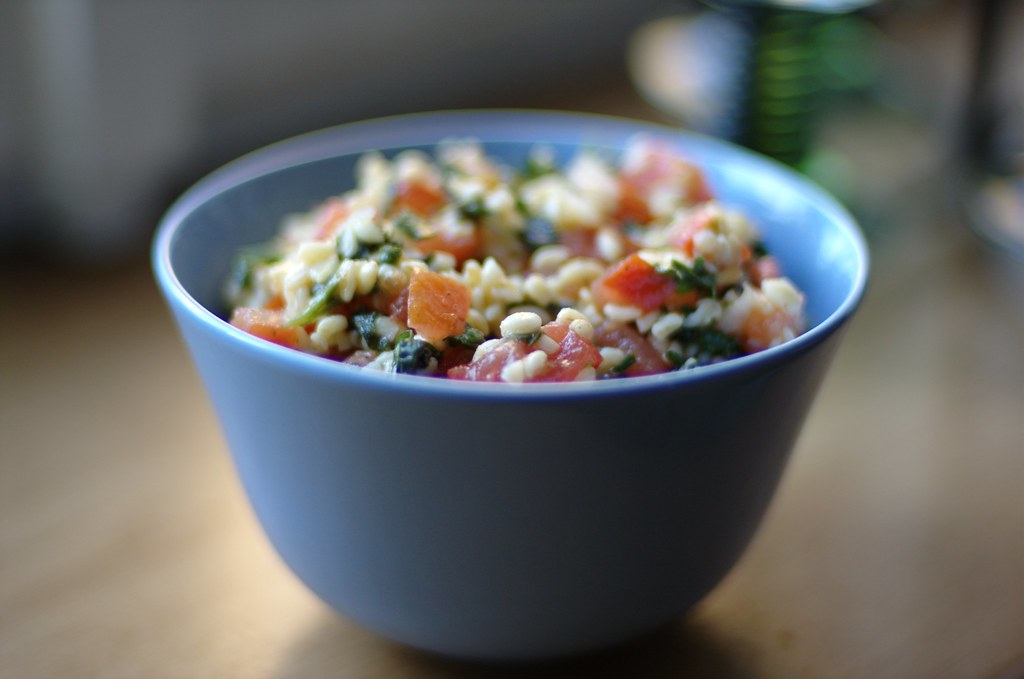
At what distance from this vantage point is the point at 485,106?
5.82 ft

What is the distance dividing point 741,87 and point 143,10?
70 cm

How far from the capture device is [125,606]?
32.6 inches

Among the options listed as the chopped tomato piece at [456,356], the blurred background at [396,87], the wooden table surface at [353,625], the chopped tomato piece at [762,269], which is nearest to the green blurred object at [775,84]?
the blurred background at [396,87]

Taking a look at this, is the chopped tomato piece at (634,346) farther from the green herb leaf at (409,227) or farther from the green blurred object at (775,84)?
the green blurred object at (775,84)

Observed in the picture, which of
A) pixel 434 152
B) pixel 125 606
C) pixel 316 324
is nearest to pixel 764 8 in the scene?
pixel 434 152

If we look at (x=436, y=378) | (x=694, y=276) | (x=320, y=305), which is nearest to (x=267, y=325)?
(x=320, y=305)

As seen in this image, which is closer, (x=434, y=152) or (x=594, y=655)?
(x=594, y=655)

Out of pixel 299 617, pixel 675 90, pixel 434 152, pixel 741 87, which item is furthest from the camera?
pixel 675 90

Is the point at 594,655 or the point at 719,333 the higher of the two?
the point at 719,333

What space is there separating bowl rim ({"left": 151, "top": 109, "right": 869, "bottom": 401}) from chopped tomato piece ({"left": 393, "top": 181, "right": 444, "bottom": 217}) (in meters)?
0.12

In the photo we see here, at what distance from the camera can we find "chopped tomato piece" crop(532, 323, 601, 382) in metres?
0.66

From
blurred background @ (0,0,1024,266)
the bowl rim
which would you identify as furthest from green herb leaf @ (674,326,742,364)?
blurred background @ (0,0,1024,266)

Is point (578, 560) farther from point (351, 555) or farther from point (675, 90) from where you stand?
point (675, 90)

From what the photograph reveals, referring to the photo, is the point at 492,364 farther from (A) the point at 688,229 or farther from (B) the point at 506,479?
(A) the point at 688,229
